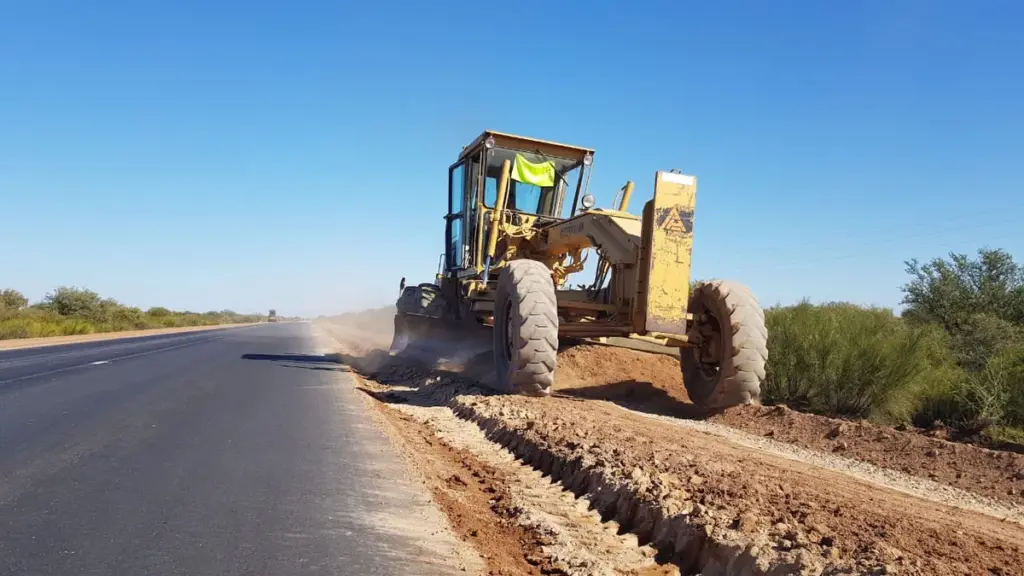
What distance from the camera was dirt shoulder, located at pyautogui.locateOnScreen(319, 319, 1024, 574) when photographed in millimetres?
3467

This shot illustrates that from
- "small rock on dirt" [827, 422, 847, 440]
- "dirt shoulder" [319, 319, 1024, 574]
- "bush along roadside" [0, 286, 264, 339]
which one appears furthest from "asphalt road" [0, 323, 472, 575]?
"bush along roadside" [0, 286, 264, 339]

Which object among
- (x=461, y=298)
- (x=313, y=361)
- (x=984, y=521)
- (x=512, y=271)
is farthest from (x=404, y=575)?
(x=313, y=361)

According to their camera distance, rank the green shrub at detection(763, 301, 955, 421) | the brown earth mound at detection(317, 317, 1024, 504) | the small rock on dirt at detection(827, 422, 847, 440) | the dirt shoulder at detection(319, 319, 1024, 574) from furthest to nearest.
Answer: the green shrub at detection(763, 301, 955, 421) → the small rock on dirt at detection(827, 422, 847, 440) → the brown earth mound at detection(317, 317, 1024, 504) → the dirt shoulder at detection(319, 319, 1024, 574)

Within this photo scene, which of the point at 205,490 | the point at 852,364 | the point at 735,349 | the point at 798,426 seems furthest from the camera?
the point at 852,364

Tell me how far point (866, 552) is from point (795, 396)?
24.1 feet

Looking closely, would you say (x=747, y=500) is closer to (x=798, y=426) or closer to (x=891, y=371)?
(x=798, y=426)

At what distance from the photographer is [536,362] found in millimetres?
9141

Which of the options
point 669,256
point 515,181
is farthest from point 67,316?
point 669,256

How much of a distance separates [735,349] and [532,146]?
5885 millimetres

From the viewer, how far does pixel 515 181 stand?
1326 cm

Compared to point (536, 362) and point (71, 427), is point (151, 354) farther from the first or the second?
point (536, 362)

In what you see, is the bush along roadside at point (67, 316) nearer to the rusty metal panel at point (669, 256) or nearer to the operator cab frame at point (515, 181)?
the operator cab frame at point (515, 181)

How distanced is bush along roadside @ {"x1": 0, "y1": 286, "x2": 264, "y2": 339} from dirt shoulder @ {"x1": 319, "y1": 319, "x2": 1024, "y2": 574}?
30246mm

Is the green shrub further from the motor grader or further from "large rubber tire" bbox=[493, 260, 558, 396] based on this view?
"large rubber tire" bbox=[493, 260, 558, 396]
